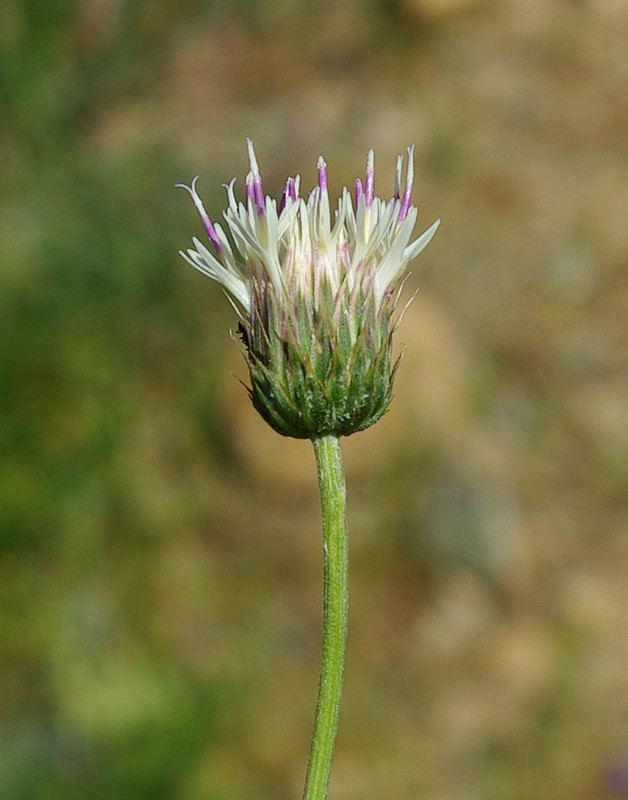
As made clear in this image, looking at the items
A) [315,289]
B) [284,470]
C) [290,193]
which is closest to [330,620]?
[315,289]

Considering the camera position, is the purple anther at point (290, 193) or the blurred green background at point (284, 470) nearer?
the purple anther at point (290, 193)

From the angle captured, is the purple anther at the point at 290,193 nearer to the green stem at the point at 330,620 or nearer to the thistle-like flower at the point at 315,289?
the thistle-like flower at the point at 315,289

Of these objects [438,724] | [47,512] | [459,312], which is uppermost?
[459,312]

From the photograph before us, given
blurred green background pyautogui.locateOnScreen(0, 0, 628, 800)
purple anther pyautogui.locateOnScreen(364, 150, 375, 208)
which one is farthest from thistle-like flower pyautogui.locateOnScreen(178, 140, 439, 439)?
blurred green background pyautogui.locateOnScreen(0, 0, 628, 800)

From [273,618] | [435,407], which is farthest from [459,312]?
[273,618]

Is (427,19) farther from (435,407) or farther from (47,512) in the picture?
(47,512)

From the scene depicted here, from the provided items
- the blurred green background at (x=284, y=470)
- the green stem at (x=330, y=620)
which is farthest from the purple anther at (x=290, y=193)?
the blurred green background at (x=284, y=470)

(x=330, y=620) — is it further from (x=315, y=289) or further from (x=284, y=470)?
(x=284, y=470)
